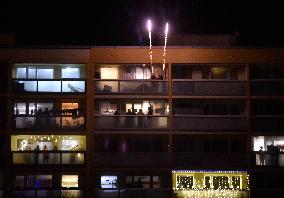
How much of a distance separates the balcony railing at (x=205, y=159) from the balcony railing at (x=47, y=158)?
6.66 m

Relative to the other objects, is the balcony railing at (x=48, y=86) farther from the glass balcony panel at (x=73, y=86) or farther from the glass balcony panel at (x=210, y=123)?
the glass balcony panel at (x=210, y=123)

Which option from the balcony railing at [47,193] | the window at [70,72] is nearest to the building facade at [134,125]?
the balcony railing at [47,193]

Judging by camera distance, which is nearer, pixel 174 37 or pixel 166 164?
pixel 166 164

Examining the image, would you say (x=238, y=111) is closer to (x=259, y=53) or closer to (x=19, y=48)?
(x=259, y=53)

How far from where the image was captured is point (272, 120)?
4009cm

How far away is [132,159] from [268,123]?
382 inches

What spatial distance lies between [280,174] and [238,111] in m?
5.21

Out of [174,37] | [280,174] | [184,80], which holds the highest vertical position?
[174,37]

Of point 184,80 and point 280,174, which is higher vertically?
point 184,80

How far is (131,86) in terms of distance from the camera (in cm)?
4025

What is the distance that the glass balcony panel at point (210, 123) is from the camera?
4003cm

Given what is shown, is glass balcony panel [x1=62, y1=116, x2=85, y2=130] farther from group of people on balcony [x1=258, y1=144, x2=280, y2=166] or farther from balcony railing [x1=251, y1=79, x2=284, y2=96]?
group of people on balcony [x1=258, y1=144, x2=280, y2=166]

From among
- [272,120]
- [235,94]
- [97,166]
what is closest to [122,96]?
[97,166]

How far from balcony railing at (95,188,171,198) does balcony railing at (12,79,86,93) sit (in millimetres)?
7115
